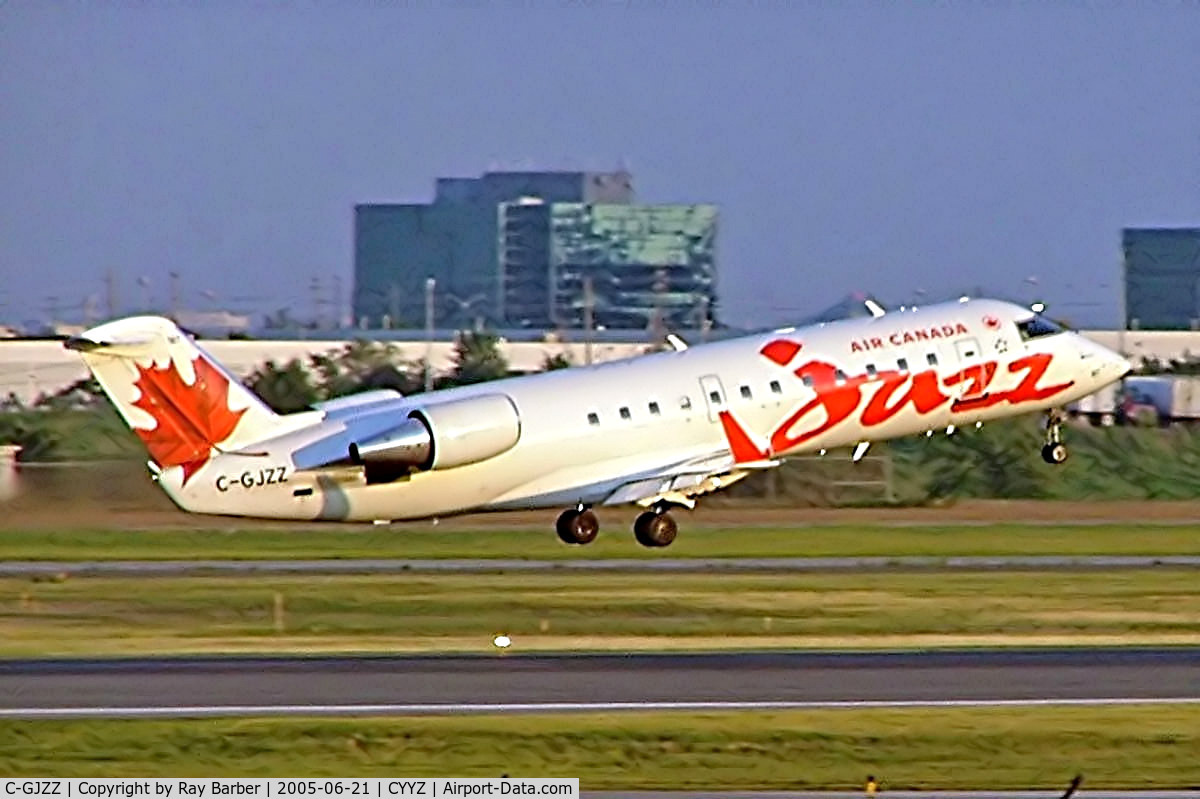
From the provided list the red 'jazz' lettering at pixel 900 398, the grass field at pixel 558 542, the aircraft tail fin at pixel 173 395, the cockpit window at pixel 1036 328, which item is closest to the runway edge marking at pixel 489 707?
the aircraft tail fin at pixel 173 395

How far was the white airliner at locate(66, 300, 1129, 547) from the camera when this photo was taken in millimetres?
43656

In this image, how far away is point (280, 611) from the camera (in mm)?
42844

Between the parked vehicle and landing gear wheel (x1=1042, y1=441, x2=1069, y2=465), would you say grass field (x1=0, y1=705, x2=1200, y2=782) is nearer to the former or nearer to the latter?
landing gear wheel (x1=1042, y1=441, x2=1069, y2=465)

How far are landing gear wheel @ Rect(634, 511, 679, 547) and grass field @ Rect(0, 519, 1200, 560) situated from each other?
14.8 feet

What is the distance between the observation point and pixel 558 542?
57219mm

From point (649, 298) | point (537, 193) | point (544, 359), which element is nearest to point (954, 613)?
point (544, 359)

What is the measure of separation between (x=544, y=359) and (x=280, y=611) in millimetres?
49281

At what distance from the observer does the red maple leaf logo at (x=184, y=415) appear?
142ft

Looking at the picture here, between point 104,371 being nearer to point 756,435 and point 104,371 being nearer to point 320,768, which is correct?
point 756,435

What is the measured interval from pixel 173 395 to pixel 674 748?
61.4ft

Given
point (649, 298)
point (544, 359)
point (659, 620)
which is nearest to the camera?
point (659, 620)

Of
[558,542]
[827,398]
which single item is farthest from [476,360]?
[827,398]

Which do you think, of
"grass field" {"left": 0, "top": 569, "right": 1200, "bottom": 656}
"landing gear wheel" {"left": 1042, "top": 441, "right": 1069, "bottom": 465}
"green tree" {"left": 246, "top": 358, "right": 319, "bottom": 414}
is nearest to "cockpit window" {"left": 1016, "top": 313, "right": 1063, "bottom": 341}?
"landing gear wheel" {"left": 1042, "top": 441, "right": 1069, "bottom": 465}

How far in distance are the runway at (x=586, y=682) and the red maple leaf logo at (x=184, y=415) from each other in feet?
26.3
